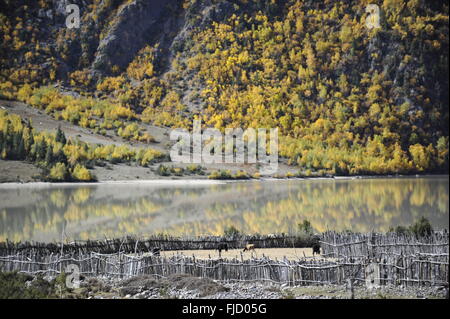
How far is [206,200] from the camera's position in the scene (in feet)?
158

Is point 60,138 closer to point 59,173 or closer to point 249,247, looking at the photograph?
point 59,173

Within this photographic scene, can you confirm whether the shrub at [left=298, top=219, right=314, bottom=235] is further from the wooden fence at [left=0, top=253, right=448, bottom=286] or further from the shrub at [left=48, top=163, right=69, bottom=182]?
the shrub at [left=48, top=163, right=69, bottom=182]

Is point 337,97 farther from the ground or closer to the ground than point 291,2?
closer to the ground

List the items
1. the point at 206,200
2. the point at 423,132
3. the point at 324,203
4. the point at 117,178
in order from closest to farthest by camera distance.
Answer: the point at 324,203 < the point at 206,200 < the point at 117,178 < the point at 423,132

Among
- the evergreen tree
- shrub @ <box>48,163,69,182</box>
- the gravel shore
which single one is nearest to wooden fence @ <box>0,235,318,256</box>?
the gravel shore

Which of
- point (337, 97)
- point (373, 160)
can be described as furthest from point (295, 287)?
point (337, 97)

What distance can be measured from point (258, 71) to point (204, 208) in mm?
77729

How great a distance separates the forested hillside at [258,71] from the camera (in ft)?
308

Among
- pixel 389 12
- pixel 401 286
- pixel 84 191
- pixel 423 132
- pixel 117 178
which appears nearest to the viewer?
pixel 401 286

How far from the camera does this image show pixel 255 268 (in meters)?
15.7

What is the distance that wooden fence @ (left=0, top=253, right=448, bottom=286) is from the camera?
47.2 feet

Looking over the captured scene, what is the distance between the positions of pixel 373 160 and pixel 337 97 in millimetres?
26570

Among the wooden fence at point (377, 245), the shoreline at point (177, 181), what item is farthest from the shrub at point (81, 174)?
the wooden fence at point (377, 245)
